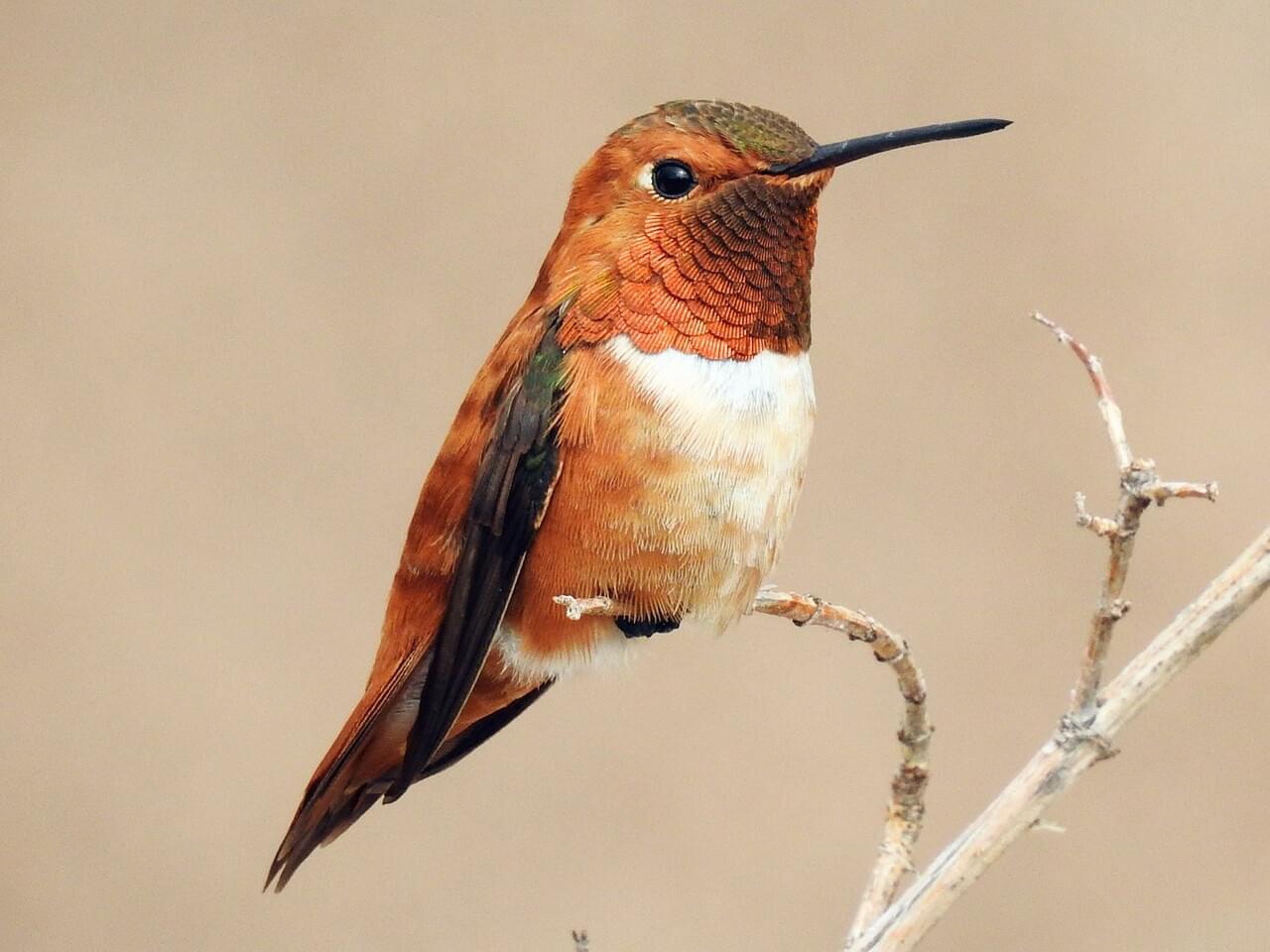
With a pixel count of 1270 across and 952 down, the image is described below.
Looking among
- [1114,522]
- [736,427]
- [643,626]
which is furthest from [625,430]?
[1114,522]

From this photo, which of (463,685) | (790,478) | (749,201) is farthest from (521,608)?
(749,201)

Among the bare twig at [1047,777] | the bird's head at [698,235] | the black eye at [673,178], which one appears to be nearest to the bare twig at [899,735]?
the bare twig at [1047,777]

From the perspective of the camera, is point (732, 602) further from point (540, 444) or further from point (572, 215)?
point (572, 215)

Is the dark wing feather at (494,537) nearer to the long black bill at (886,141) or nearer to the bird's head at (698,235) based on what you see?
the bird's head at (698,235)

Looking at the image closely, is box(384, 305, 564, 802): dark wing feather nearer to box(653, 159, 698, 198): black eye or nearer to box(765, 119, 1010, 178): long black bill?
box(653, 159, 698, 198): black eye

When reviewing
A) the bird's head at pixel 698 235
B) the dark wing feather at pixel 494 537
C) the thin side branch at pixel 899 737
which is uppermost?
the bird's head at pixel 698 235

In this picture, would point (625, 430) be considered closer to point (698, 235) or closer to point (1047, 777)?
point (698, 235)

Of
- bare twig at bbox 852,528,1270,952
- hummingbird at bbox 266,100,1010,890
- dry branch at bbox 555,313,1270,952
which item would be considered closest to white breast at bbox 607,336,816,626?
hummingbird at bbox 266,100,1010,890
